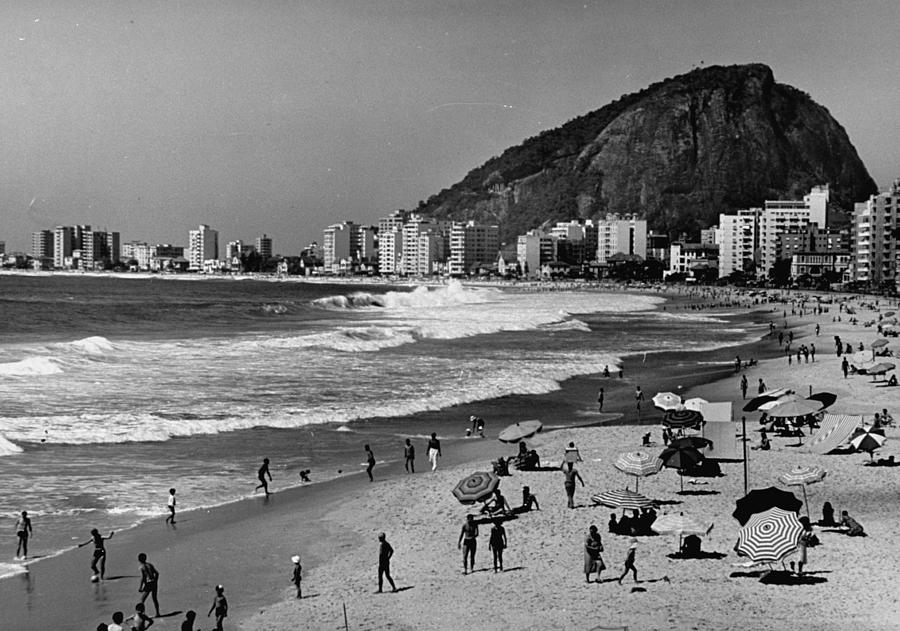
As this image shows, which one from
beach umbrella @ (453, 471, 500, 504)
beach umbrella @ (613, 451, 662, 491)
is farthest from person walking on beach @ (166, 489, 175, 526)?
beach umbrella @ (613, 451, 662, 491)

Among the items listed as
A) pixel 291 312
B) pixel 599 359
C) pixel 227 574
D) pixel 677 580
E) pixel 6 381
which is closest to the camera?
pixel 677 580

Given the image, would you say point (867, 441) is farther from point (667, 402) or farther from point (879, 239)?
point (879, 239)

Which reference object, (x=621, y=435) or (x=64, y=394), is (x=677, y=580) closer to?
(x=621, y=435)

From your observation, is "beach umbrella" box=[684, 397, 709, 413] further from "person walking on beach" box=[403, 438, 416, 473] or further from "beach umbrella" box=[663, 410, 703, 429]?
"person walking on beach" box=[403, 438, 416, 473]

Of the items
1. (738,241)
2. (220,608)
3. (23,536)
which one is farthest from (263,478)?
(738,241)

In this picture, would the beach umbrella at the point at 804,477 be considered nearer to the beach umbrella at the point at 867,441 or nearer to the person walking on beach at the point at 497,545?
the beach umbrella at the point at 867,441

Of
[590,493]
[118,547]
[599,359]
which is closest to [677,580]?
[590,493]
